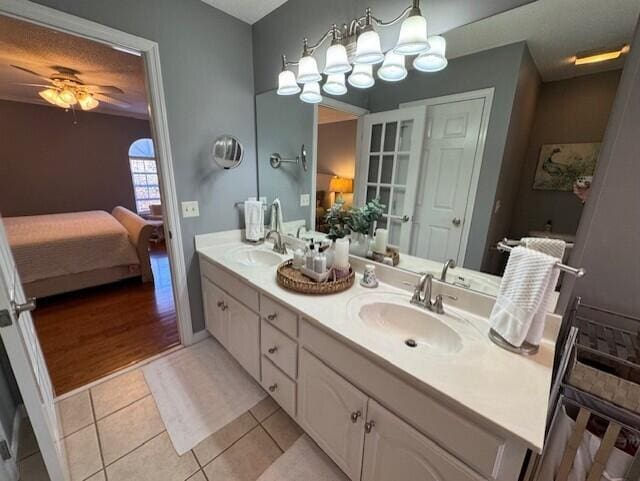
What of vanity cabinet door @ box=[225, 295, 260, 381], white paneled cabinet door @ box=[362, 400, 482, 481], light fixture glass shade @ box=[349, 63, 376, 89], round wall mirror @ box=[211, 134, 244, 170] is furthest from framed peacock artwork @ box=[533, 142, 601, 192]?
round wall mirror @ box=[211, 134, 244, 170]

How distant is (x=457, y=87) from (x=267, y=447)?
6.36ft

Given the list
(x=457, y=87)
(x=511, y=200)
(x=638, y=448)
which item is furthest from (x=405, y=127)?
(x=638, y=448)

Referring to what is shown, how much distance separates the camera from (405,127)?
1335 mm

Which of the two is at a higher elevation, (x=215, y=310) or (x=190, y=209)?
(x=190, y=209)

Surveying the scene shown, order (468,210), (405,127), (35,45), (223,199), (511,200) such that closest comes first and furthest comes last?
1. (511,200)
2. (468,210)
3. (405,127)
4. (223,199)
5. (35,45)

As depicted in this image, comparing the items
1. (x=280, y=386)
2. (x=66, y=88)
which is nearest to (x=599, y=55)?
(x=280, y=386)

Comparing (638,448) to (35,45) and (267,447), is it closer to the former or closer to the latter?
(267,447)

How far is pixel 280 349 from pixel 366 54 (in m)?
1.42

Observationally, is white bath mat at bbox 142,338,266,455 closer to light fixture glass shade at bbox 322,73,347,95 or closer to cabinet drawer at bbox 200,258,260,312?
cabinet drawer at bbox 200,258,260,312

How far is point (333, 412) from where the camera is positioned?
1104mm

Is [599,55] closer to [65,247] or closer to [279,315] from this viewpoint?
[279,315]

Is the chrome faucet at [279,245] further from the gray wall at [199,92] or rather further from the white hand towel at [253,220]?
the gray wall at [199,92]

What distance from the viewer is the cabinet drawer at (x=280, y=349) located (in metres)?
1.26

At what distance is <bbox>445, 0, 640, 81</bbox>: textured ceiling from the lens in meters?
0.81
